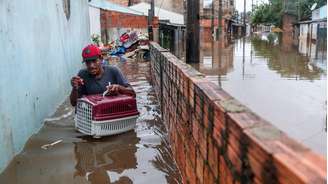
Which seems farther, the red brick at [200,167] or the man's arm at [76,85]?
the man's arm at [76,85]

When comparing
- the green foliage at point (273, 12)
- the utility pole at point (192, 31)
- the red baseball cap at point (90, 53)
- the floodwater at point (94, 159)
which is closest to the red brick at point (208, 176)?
the floodwater at point (94, 159)

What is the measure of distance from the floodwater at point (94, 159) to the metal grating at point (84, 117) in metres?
0.22

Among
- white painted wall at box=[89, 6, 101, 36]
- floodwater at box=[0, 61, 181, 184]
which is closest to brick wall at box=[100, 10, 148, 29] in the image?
white painted wall at box=[89, 6, 101, 36]

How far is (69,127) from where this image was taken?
21.9ft

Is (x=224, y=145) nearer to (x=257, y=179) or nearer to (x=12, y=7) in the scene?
(x=257, y=179)

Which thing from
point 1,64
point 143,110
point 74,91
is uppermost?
point 1,64

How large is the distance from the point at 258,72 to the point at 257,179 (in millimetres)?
12082

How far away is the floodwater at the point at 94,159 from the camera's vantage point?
180 inches

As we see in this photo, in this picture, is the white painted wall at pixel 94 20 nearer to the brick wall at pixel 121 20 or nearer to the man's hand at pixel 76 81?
the brick wall at pixel 121 20

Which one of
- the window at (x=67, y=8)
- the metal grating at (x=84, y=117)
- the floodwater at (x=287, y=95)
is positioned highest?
the window at (x=67, y=8)

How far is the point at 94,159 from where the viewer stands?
5.22 meters

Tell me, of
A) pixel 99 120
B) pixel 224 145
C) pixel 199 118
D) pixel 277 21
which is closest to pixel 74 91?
pixel 99 120

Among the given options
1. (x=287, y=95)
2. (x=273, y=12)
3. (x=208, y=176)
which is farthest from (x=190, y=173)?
(x=273, y=12)

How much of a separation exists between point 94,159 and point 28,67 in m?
1.82
